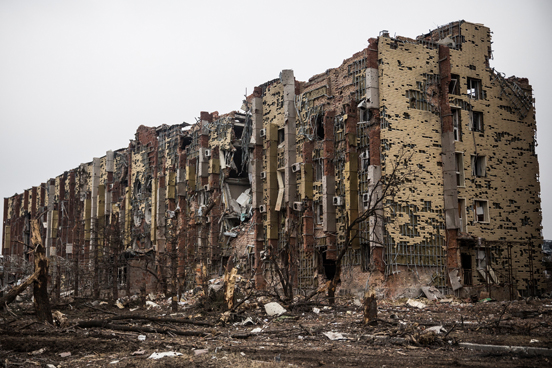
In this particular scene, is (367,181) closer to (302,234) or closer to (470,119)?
(302,234)

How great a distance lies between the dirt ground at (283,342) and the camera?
10.9 meters

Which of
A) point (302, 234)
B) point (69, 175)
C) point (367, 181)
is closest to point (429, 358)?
point (367, 181)

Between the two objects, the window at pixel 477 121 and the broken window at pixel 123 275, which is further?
the broken window at pixel 123 275

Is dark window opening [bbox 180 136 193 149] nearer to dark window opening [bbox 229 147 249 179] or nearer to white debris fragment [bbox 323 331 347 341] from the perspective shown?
dark window opening [bbox 229 147 249 179]

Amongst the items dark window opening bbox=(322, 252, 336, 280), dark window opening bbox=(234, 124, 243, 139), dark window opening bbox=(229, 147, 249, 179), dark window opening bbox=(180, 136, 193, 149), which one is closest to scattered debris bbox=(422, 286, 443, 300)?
dark window opening bbox=(322, 252, 336, 280)

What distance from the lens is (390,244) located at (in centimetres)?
2498

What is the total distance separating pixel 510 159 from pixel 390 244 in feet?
29.4

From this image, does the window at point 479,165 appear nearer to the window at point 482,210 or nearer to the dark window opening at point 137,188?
the window at point 482,210

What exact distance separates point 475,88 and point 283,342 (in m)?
20.1

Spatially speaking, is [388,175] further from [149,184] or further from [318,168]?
[149,184]

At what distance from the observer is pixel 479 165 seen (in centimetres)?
2850

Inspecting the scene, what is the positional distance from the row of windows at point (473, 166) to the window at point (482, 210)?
138 centimetres

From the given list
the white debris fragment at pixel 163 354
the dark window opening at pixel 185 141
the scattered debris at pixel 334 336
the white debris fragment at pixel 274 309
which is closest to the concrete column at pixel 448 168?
the white debris fragment at pixel 274 309

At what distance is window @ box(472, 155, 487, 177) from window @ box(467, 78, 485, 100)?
3071 millimetres
